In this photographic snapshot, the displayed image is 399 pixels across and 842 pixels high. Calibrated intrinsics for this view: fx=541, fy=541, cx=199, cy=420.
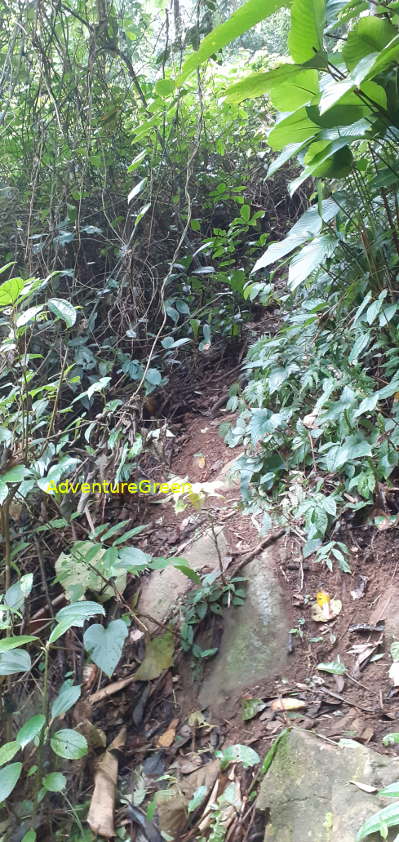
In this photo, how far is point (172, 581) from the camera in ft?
6.26

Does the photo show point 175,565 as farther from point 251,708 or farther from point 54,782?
point 54,782

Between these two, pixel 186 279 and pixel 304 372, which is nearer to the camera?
pixel 304 372

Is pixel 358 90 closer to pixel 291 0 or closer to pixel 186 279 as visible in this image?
pixel 291 0

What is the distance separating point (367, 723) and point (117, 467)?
1317 millimetres

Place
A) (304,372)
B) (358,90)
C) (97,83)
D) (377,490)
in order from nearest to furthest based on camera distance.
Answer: (358,90) → (377,490) → (304,372) → (97,83)

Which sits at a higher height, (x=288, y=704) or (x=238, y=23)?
(x=238, y=23)

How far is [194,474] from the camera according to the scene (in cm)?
244

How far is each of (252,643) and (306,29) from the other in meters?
1.66

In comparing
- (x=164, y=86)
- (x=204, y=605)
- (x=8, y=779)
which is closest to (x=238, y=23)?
(x=164, y=86)

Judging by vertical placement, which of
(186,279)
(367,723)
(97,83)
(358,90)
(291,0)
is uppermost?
(97,83)

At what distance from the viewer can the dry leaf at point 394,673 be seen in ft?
4.51

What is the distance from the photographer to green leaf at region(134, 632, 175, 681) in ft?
5.50

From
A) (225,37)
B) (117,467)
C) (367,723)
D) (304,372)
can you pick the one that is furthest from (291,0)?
(367,723)

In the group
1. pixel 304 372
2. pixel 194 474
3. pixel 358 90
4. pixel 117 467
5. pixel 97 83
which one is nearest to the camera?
pixel 358 90
